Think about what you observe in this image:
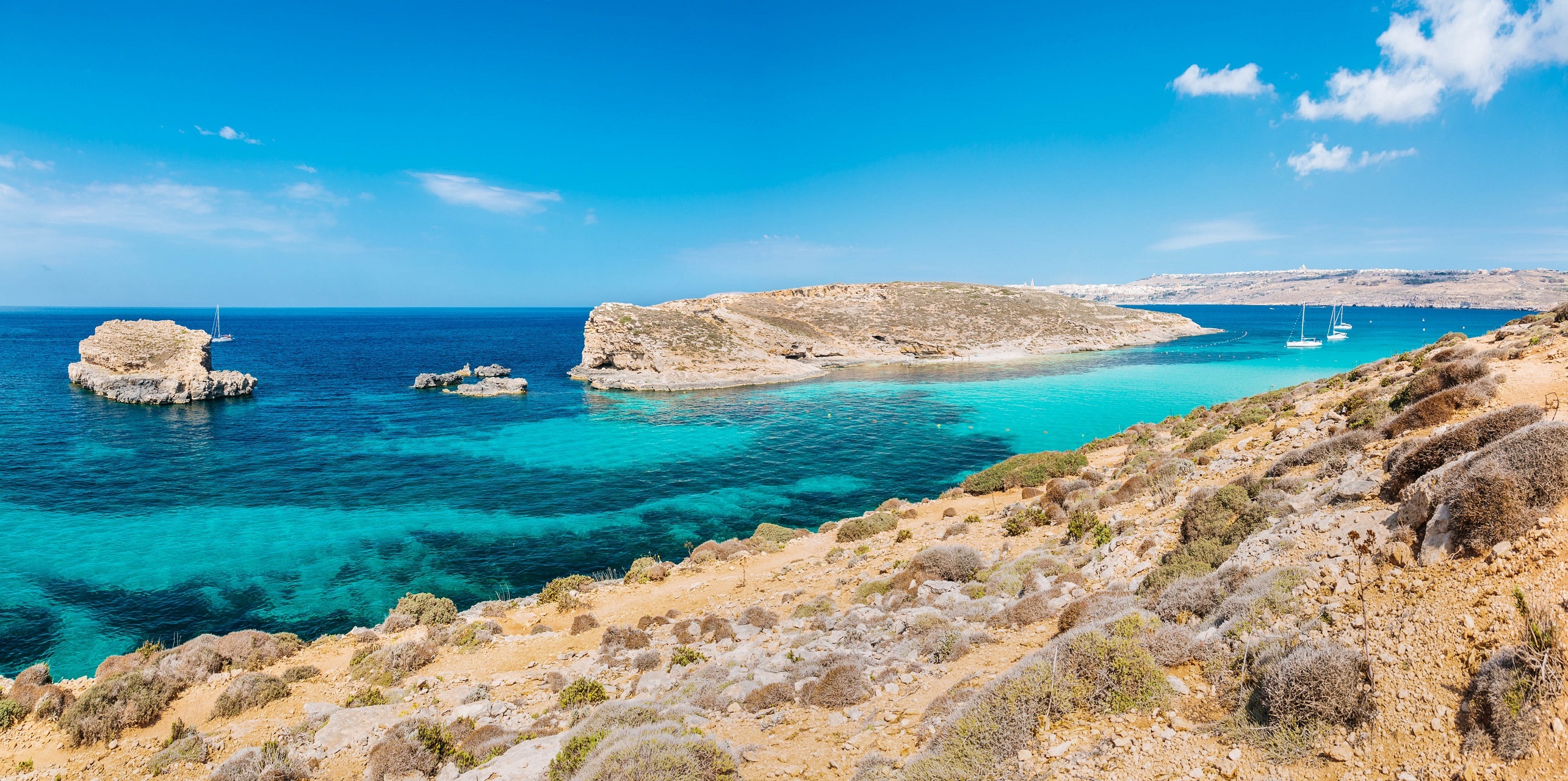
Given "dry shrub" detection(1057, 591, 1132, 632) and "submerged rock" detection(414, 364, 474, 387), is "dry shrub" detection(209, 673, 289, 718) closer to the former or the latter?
"dry shrub" detection(1057, 591, 1132, 632)

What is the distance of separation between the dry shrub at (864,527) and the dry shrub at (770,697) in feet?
35.3

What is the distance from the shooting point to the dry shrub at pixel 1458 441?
315 inches

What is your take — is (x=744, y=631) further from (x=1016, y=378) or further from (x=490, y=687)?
(x=1016, y=378)

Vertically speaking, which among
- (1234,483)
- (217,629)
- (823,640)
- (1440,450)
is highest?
(1440,450)

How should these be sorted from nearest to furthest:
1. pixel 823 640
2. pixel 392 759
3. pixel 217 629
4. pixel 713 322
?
1. pixel 392 759
2. pixel 823 640
3. pixel 217 629
4. pixel 713 322

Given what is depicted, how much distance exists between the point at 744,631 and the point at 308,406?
53.2 m

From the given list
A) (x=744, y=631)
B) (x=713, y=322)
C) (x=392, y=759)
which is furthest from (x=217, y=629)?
(x=713, y=322)

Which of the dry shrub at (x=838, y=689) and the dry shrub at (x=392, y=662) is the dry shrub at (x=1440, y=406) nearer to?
the dry shrub at (x=838, y=689)

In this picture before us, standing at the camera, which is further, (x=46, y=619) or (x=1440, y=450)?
(x=46, y=619)

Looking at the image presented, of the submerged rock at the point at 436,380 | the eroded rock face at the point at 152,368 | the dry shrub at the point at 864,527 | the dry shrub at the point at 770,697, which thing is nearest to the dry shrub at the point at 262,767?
the dry shrub at the point at 770,697

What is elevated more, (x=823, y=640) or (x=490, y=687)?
(x=823, y=640)

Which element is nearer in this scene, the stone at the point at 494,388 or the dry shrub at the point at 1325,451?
the dry shrub at the point at 1325,451

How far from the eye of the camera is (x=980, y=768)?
18.3 ft

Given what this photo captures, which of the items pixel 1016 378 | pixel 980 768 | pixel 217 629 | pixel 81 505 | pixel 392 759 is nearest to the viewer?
pixel 980 768
